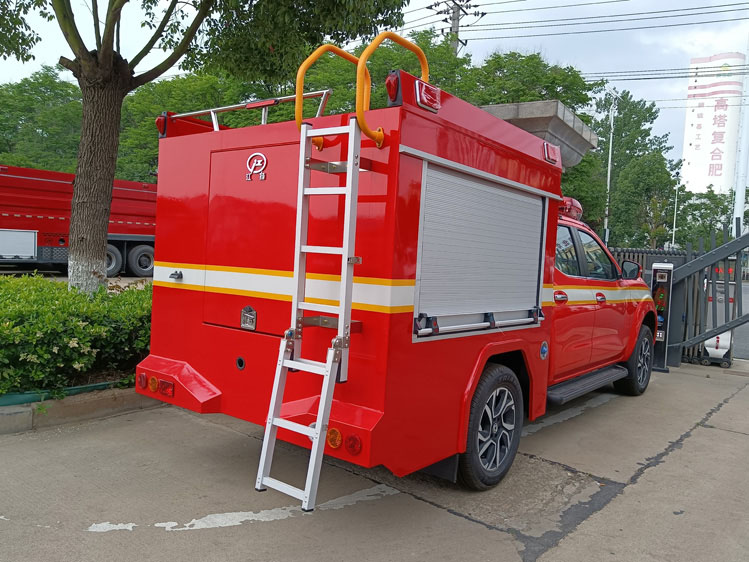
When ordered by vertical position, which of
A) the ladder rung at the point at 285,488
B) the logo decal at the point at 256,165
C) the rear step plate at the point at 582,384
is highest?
the logo decal at the point at 256,165

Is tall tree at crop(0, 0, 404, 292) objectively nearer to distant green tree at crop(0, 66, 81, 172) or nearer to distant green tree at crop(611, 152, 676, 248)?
distant green tree at crop(0, 66, 81, 172)

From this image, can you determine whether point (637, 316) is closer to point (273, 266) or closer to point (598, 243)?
point (598, 243)

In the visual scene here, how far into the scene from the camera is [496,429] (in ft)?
13.8

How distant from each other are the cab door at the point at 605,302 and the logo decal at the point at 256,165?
3.44 meters

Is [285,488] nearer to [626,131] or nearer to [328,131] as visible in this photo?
[328,131]

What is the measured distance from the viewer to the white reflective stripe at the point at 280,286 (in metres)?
3.19

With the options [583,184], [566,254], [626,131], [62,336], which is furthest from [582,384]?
[626,131]

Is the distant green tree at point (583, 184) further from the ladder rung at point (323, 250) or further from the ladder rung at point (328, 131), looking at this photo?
the ladder rung at point (323, 250)

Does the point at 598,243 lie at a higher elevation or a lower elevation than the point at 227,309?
higher

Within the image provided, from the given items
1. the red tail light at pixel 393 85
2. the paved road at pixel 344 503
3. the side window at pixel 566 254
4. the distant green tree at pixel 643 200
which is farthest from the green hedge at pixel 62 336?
the distant green tree at pixel 643 200

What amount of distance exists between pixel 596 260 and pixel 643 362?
195 cm

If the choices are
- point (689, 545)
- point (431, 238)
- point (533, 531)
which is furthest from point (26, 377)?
point (689, 545)

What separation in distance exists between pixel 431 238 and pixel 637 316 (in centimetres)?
464

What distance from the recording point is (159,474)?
4156mm
